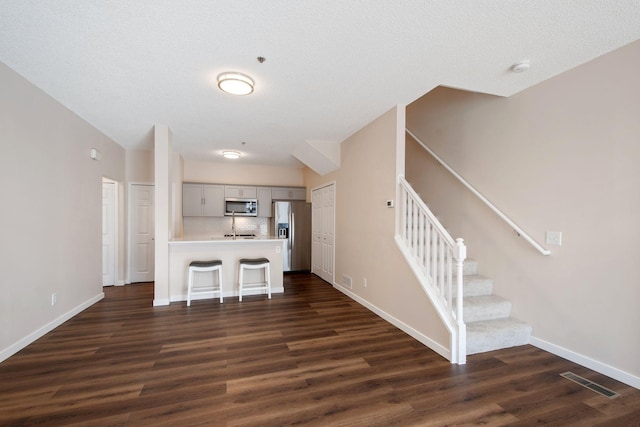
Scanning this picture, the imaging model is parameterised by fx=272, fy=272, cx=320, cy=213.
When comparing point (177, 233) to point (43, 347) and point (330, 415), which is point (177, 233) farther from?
point (330, 415)

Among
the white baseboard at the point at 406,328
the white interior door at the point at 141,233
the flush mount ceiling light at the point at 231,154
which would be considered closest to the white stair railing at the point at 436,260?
the white baseboard at the point at 406,328

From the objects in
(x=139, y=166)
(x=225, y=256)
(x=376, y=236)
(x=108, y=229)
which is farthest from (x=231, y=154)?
(x=376, y=236)

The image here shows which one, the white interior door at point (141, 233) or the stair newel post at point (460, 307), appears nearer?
the stair newel post at point (460, 307)

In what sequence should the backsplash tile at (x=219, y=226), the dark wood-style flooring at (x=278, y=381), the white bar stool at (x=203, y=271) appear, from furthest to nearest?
1. the backsplash tile at (x=219, y=226)
2. the white bar stool at (x=203, y=271)
3. the dark wood-style flooring at (x=278, y=381)

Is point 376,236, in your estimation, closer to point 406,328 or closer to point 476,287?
point 406,328

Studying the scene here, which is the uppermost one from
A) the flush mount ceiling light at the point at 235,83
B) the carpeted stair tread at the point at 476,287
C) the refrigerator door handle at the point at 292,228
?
the flush mount ceiling light at the point at 235,83

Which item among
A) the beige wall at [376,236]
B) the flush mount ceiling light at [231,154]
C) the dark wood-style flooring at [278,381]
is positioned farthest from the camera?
the flush mount ceiling light at [231,154]

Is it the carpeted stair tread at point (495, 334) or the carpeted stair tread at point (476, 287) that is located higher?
the carpeted stair tread at point (476, 287)

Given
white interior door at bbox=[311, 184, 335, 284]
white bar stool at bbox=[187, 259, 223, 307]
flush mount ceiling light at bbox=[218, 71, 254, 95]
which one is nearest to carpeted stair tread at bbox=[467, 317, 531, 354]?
white interior door at bbox=[311, 184, 335, 284]

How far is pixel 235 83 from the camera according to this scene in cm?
272

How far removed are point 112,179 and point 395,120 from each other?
4.88 m

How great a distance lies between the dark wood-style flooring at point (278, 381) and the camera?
1.80 meters

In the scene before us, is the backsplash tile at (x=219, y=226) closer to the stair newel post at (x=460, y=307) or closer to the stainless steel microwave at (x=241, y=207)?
the stainless steel microwave at (x=241, y=207)

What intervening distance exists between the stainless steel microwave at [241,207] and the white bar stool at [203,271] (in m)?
2.34
